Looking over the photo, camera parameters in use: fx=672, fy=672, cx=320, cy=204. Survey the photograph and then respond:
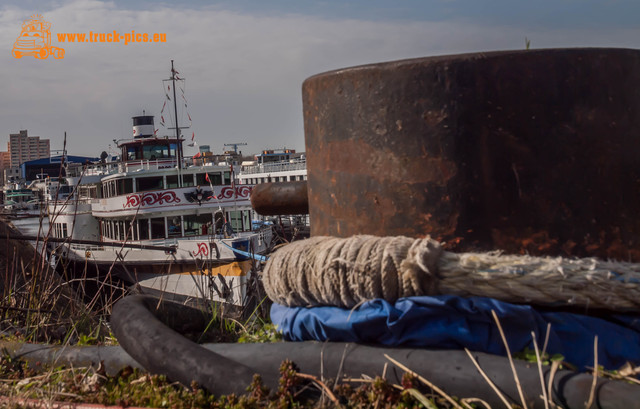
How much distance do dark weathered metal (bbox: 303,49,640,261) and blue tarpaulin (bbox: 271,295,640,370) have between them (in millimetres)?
202

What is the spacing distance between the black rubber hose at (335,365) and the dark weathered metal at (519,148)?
39 centimetres

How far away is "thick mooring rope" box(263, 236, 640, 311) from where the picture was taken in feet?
6.06

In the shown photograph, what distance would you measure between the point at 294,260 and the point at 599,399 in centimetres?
97

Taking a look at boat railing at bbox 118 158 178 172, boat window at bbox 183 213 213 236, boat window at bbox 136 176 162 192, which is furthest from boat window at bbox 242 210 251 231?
boat railing at bbox 118 158 178 172

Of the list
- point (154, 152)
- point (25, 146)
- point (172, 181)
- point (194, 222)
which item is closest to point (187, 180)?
point (172, 181)

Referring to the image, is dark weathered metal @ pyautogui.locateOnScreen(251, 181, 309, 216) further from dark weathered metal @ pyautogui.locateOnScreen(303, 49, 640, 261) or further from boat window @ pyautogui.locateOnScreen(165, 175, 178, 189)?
boat window @ pyautogui.locateOnScreen(165, 175, 178, 189)

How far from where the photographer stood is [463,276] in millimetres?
1887

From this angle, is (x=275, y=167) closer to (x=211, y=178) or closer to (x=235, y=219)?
(x=235, y=219)

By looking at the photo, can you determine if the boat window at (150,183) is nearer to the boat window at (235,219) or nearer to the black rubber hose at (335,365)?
the boat window at (235,219)

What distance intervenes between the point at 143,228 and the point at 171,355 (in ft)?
67.9

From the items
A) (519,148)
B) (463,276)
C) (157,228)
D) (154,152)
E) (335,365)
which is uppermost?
(154,152)

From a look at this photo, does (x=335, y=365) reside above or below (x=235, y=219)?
above

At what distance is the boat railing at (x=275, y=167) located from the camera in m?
43.5

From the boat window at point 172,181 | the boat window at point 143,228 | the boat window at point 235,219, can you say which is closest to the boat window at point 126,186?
the boat window at point 172,181
